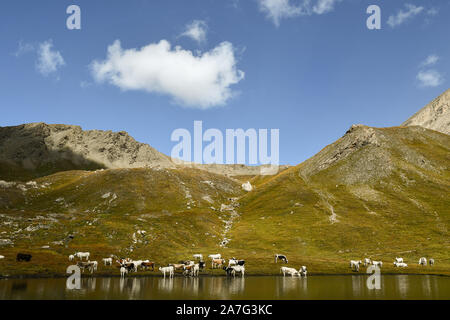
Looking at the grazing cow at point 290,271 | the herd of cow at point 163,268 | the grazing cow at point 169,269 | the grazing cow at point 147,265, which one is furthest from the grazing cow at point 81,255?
the grazing cow at point 290,271

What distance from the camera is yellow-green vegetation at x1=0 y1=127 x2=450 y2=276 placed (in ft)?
226

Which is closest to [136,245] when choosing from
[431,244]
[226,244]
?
[226,244]

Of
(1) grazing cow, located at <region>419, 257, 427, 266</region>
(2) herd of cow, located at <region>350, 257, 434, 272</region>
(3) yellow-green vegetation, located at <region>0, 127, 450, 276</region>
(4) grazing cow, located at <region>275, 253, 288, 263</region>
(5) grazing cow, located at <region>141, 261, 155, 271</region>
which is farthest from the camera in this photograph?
(1) grazing cow, located at <region>419, 257, 427, 266</region>

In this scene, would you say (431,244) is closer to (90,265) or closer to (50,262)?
(90,265)

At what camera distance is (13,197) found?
138m

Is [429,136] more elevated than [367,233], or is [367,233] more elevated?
[429,136]

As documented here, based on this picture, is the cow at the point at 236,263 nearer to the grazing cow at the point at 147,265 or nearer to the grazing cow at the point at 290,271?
the grazing cow at the point at 290,271

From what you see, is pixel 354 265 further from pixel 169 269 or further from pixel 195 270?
pixel 169 269

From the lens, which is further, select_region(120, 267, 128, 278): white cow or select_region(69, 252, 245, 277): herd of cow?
select_region(69, 252, 245, 277): herd of cow

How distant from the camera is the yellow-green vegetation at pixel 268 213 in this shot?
226 ft

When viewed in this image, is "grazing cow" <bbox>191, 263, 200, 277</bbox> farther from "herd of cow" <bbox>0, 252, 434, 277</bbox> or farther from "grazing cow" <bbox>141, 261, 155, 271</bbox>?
"grazing cow" <bbox>141, 261, 155, 271</bbox>

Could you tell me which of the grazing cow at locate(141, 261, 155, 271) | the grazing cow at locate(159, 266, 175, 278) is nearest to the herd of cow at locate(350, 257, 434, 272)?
the grazing cow at locate(159, 266, 175, 278)

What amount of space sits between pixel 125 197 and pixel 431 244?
104 m

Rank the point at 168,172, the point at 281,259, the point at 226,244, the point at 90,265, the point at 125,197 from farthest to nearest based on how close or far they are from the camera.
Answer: the point at 168,172
the point at 125,197
the point at 226,244
the point at 281,259
the point at 90,265
